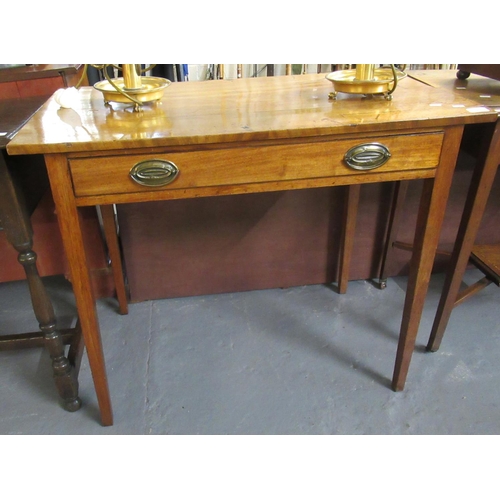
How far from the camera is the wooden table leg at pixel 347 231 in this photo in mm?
1704

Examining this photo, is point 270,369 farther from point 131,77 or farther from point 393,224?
point 131,77

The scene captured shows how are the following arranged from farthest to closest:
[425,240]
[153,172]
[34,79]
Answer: [34,79]
[425,240]
[153,172]

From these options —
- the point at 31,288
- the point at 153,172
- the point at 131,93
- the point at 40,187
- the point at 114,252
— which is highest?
the point at 131,93

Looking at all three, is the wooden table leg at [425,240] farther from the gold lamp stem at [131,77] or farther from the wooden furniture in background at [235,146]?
the gold lamp stem at [131,77]

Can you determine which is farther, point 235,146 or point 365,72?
point 365,72

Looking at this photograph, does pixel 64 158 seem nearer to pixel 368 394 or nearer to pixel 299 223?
pixel 299 223

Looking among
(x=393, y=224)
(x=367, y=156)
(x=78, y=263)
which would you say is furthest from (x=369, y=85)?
(x=78, y=263)

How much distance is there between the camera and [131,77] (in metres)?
1.16

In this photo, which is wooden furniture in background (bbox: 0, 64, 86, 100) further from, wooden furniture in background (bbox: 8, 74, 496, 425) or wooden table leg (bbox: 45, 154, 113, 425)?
wooden table leg (bbox: 45, 154, 113, 425)

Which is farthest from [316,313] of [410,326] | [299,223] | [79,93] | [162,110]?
[79,93]

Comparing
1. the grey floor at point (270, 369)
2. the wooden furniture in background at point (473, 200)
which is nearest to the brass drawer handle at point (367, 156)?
the wooden furniture in background at point (473, 200)

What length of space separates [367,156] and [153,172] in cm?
51

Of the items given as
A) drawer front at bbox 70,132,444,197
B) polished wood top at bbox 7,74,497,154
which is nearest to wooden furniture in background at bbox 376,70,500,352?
polished wood top at bbox 7,74,497,154

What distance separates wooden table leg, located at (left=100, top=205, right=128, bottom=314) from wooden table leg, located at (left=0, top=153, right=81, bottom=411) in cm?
40
